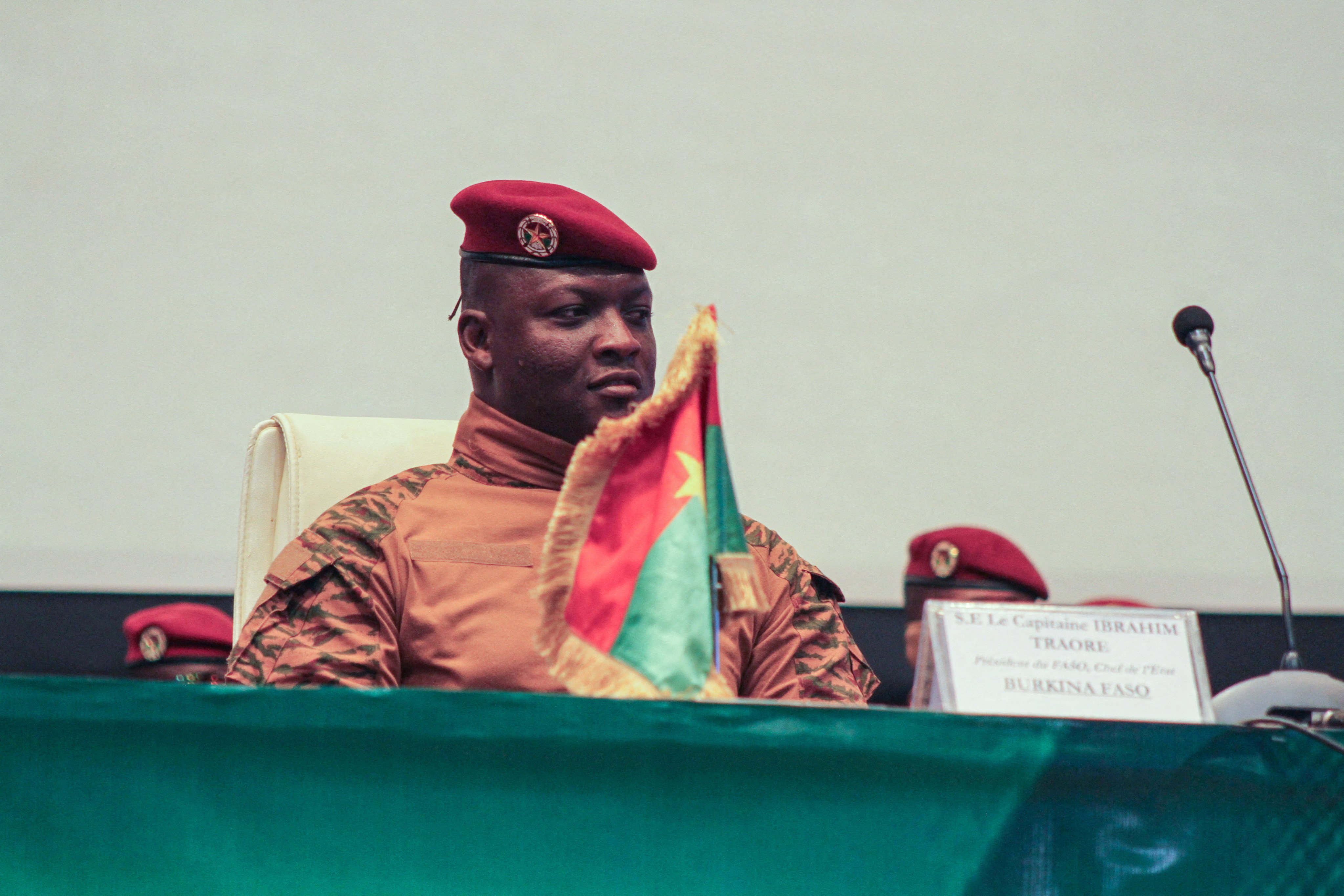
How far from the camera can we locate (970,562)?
8.69 ft

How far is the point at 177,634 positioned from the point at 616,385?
150 cm

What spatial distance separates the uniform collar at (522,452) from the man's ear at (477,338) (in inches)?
2.2

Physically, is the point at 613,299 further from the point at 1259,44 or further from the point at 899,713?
the point at 1259,44

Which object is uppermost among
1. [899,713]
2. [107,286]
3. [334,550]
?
[107,286]

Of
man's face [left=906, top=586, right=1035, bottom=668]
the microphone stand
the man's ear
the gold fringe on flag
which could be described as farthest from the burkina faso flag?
man's face [left=906, top=586, right=1035, bottom=668]

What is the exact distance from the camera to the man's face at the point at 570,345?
4.56 feet

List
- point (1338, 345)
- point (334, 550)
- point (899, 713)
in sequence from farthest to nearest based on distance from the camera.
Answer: point (1338, 345) < point (334, 550) < point (899, 713)

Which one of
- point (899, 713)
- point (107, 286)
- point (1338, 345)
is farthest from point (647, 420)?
point (1338, 345)

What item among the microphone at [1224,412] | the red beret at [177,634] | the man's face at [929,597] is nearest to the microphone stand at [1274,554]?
the microphone at [1224,412]

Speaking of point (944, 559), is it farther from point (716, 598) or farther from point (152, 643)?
point (716, 598)

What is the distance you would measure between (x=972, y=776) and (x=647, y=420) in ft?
1.17

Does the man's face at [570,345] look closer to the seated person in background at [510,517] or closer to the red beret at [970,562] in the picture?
the seated person in background at [510,517]

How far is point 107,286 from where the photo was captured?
260cm

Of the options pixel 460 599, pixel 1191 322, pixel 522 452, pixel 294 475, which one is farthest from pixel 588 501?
pixel 1191 322
